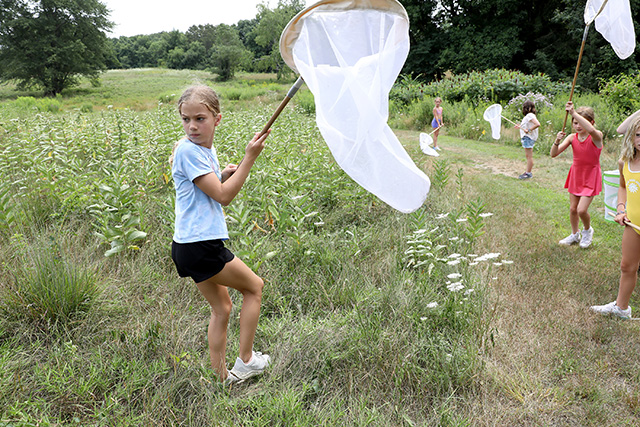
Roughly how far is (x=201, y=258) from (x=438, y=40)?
32.2 meters

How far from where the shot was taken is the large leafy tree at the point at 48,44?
37562mm

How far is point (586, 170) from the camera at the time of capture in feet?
13.4

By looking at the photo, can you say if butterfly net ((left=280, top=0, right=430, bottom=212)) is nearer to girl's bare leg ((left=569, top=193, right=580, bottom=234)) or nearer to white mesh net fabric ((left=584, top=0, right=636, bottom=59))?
white mesh net fabric ((left=584, top=0, right=636, bottom=59))

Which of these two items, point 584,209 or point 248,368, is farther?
point 584,209

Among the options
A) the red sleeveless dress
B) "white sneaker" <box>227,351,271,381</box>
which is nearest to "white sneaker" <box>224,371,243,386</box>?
"white sneaker" <box>227,351,271,381</box>

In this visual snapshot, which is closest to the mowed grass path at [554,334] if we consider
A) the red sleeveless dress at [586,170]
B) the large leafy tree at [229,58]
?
the red sleeveless dress at [586,170]

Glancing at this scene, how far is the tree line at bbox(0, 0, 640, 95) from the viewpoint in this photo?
68.3 feet

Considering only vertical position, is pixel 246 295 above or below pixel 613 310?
above

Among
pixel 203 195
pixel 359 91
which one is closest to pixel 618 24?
pixel 359 91

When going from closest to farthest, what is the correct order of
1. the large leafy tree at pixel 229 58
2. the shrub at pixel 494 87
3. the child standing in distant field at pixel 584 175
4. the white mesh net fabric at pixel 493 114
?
the child standing in distant field at pixel 584 175 < the white mesh net fabric at pixel 493 114 < the shrub at pixel 494 87 < the large leafy tree at pixel 229 58

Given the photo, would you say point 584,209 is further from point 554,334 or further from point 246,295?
point 246,295

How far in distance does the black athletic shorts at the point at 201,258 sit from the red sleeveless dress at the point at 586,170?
3.87 meters

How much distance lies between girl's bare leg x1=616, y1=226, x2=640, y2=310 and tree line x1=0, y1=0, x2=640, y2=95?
53.7 ft

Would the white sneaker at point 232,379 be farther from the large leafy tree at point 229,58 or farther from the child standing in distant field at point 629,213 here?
→ the large leafy tree at point 229,58
